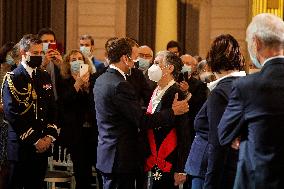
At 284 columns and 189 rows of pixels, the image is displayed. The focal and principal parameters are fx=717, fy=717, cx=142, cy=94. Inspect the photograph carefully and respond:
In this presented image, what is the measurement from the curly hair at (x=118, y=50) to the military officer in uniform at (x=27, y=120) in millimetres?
962

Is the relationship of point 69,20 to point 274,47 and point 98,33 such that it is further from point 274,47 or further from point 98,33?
point 274,47

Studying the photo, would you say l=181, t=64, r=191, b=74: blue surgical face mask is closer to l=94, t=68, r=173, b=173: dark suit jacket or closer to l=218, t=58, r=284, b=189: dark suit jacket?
l=94, t=68, r=173, b=173: dark suit jacket

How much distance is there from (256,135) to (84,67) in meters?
3.88

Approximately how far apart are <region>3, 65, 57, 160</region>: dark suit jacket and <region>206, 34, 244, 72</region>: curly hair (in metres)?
2.22

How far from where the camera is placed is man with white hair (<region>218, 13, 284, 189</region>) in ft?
11.0

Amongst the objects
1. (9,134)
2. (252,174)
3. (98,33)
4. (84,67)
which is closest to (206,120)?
(252,174)

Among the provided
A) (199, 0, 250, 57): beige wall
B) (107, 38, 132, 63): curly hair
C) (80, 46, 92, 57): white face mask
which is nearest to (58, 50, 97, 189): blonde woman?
(80, 46, 92, 57): white face mask

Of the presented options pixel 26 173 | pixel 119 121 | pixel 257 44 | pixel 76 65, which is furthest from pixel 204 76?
pixel 257 44

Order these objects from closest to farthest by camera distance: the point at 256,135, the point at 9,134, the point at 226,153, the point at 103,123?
the point at 256,135, the point at 226,153, the point at 103,123, the point at 9,134

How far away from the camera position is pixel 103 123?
525 centimetres

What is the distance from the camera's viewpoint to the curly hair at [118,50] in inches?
212

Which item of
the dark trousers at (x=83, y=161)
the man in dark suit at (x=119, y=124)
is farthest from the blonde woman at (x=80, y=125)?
the man in dark suit at (x=119, y=124)

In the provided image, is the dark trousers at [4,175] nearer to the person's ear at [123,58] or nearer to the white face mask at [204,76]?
the person's ear at [123,58]

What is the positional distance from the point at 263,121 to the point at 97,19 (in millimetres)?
8177
